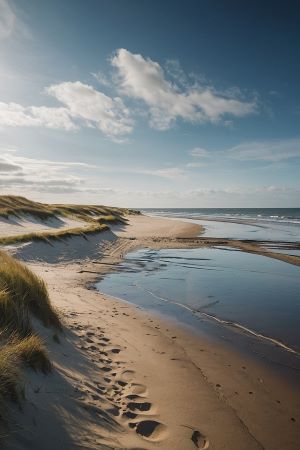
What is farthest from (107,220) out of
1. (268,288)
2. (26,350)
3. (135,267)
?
(26,350)

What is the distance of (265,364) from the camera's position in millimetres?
6961

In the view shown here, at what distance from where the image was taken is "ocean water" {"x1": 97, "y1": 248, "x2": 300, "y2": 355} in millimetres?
9312

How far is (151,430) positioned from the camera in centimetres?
432

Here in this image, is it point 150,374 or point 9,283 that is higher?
point 9,283

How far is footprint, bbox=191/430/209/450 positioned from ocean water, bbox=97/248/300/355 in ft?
13.5

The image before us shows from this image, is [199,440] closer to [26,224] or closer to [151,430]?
[151,430]

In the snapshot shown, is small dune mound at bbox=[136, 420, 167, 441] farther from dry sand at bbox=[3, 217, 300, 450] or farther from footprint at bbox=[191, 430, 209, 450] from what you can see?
footprint at bbox=[191, 430, 209, 450]

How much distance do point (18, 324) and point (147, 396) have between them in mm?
2314

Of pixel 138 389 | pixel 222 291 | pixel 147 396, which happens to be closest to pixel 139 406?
pixel 147 396

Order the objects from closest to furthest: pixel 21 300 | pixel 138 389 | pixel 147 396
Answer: pixel 147 396, pixel 138 389, pixel 21 300

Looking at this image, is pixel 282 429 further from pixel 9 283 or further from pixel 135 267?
pixel 135 267

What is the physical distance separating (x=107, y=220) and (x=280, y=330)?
40950mm

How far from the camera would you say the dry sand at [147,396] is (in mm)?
3738

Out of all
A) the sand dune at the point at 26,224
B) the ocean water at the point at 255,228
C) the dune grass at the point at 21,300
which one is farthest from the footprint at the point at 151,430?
the sand dune at the point at 26,224
